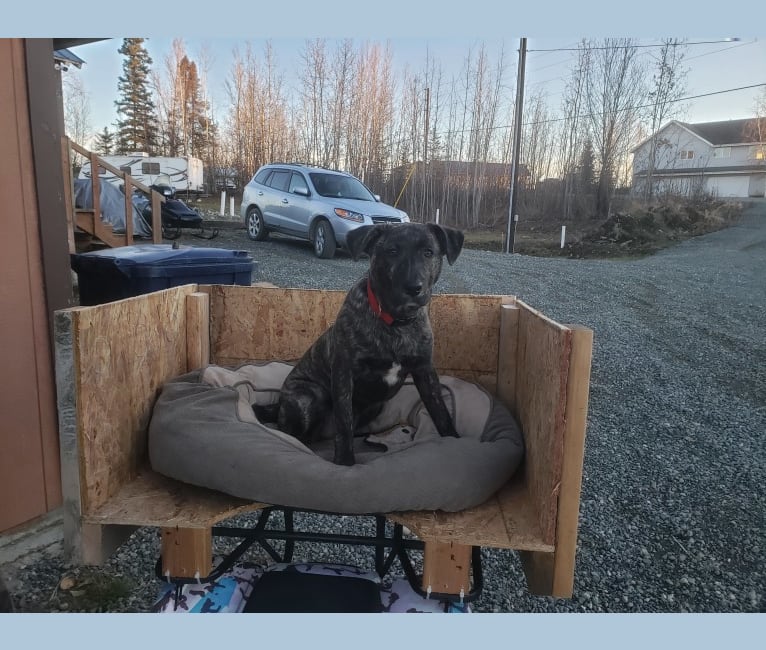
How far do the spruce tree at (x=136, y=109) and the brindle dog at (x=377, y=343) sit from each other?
14788 millimetres

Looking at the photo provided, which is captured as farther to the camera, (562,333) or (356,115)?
(356,115)

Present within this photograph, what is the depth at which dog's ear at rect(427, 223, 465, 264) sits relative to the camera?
230 centimetres

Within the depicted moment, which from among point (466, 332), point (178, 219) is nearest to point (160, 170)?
point (178, 219)

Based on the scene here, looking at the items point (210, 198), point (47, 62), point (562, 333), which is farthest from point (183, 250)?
point (210, 198)

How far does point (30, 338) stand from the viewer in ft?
9.12

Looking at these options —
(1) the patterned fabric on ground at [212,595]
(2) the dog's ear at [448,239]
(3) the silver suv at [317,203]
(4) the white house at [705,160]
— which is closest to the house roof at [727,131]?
(4) the white house at [705,160]

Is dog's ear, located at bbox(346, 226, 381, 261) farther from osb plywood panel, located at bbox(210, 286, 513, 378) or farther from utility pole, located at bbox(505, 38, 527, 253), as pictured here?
utility pole, located at bbox(505, 38, 527, 253)

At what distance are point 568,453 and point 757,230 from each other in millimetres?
13734

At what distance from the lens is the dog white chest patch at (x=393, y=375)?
2314 mm

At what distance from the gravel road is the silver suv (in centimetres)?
37

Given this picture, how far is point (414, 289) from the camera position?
2084 mm

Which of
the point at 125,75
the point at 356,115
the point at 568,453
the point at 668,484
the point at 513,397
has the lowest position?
the point at 668,484

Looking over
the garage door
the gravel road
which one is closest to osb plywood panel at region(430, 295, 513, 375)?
the gravel road

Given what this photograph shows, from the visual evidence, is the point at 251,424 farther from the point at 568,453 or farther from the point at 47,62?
the point at 47,62
